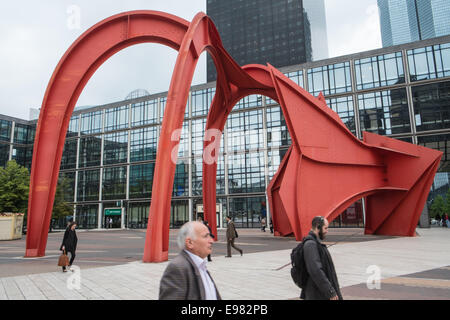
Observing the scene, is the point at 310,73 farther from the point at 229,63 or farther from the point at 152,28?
the point at 152,28

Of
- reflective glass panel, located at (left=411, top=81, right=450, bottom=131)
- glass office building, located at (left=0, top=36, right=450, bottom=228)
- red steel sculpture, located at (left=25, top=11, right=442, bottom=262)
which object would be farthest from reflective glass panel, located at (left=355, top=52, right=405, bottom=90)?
red steel sculpture, located at (left=25, top=11, right=442, bottom=262)

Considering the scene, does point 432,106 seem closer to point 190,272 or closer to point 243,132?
point 243,132

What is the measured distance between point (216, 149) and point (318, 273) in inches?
700

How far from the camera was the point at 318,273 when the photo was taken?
3.25 meters

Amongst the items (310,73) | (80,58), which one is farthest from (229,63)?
(310,73)

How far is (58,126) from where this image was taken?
13289 millimetres

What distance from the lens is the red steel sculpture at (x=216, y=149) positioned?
38.2 ft

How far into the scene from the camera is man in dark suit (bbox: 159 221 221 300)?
2.14 meters

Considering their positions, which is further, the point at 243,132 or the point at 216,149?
the point at 243,132

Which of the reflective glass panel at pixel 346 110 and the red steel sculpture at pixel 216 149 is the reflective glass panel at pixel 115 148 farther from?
the red steel sculpture at pixel 216 149

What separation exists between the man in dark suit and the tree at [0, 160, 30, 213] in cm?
3709

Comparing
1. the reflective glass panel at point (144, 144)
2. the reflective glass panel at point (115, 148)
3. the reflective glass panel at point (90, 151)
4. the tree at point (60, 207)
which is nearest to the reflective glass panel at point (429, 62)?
the reflective glass panel at point (144, 144)

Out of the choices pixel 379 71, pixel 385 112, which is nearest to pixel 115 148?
pixel 385 112

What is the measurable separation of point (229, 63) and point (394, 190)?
12.5 meters
